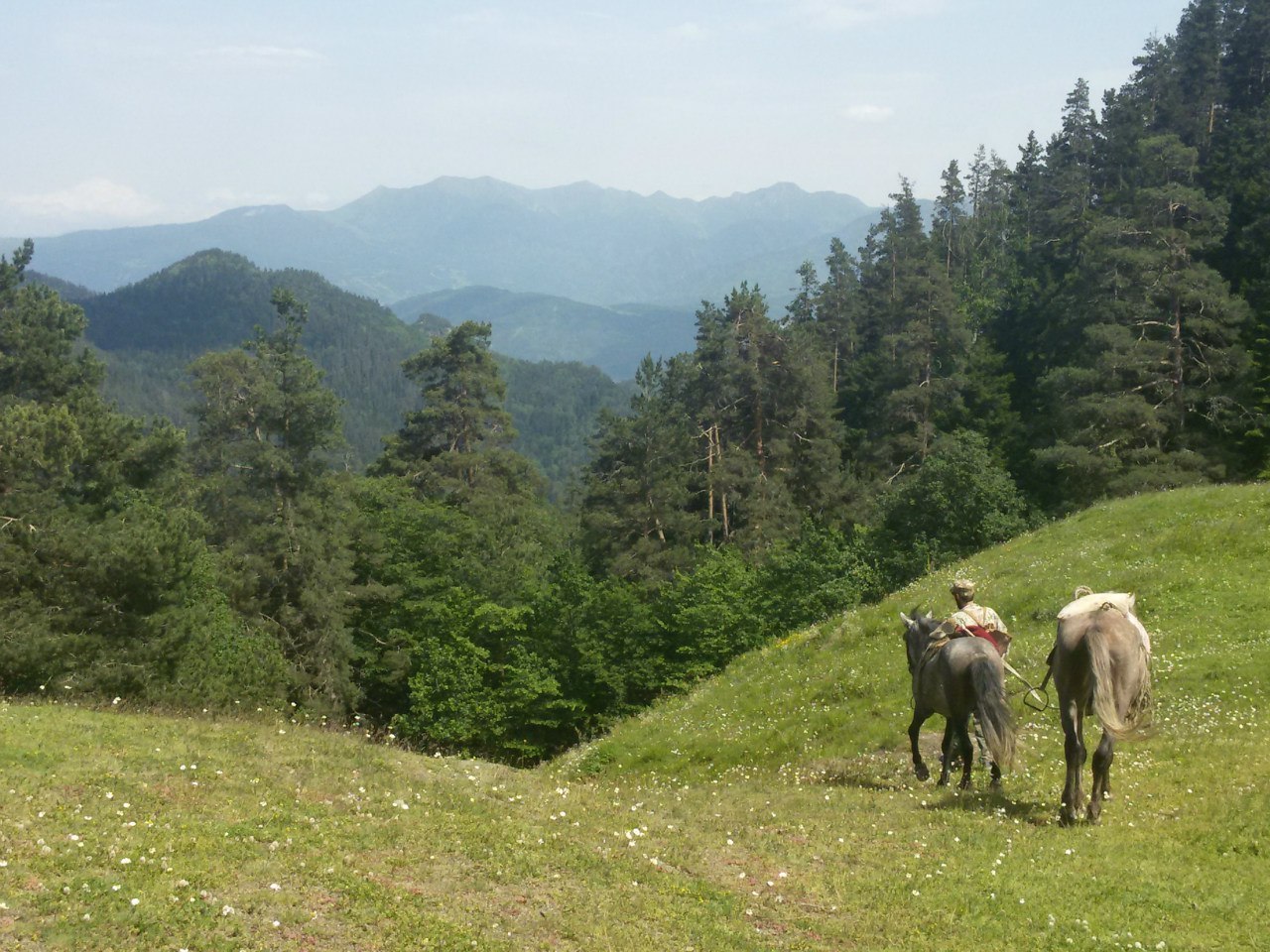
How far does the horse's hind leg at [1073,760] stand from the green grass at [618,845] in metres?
0.47

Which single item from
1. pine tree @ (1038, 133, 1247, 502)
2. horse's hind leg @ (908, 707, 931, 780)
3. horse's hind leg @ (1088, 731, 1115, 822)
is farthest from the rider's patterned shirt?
pine tree @ (1038, 133, 1247, 502)

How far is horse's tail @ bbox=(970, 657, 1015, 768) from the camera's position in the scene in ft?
44.6

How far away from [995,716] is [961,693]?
2.73ft

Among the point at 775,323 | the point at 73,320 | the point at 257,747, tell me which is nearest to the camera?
the point at 257,747

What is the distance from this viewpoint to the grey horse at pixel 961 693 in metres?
13.6

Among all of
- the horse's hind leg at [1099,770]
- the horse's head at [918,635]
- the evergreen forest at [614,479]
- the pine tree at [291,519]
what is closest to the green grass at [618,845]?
the horse's hind leg at [1099,770]

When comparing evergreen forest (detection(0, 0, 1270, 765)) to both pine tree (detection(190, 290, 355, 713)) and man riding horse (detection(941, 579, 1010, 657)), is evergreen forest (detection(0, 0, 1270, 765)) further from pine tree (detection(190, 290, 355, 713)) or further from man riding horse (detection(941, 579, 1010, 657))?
man riding horse (detection(941, 579, 1010, 657))

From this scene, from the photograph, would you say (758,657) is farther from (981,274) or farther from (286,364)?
(981,274)

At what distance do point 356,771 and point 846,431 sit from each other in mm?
68754

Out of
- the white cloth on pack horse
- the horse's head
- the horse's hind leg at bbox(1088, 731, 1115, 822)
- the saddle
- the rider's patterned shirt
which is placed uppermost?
the white cloth on pack horse

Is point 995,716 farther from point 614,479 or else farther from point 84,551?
point 614,479

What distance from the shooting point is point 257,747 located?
15.3 m

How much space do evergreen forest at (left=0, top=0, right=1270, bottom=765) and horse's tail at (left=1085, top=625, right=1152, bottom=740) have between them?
80.2ft

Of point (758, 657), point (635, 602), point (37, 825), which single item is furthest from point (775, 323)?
point (37, 825)
